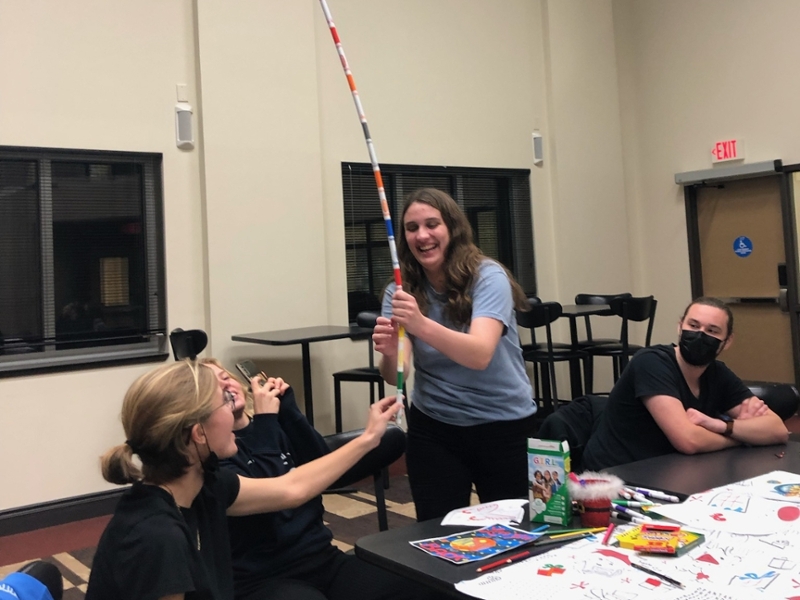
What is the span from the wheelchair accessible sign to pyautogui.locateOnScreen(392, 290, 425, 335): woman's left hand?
5464 millimetres

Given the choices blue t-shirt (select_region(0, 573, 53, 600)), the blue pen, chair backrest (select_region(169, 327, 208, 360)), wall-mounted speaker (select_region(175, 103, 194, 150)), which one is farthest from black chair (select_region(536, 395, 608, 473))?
wall-mounted speaker (select_region(175, 103, 194, 150))

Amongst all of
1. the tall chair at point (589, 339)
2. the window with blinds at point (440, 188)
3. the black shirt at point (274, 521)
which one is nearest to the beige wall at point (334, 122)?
the window with blinds at point (440, 188)

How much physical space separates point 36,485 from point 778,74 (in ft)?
20.7

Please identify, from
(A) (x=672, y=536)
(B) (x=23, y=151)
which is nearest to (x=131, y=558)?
(A) (x=672, y=536)

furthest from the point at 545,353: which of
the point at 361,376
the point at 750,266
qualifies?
the point at 750,266

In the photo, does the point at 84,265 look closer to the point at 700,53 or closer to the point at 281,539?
the point at 281,539

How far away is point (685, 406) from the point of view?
2.36m

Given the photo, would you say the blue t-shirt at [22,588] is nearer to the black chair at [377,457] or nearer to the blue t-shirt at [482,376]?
the black chair at [377,457]

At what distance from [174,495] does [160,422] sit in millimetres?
162

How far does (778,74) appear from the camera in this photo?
20.1ft

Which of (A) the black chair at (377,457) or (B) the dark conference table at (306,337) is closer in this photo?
(A) the black chair at (377,457)

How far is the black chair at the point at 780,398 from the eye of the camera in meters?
2.70

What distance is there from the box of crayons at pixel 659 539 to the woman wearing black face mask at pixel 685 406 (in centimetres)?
75

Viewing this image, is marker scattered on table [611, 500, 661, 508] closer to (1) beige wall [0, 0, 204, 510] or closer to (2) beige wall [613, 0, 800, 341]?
(1) beige wall [0, 0, 204, 510]
